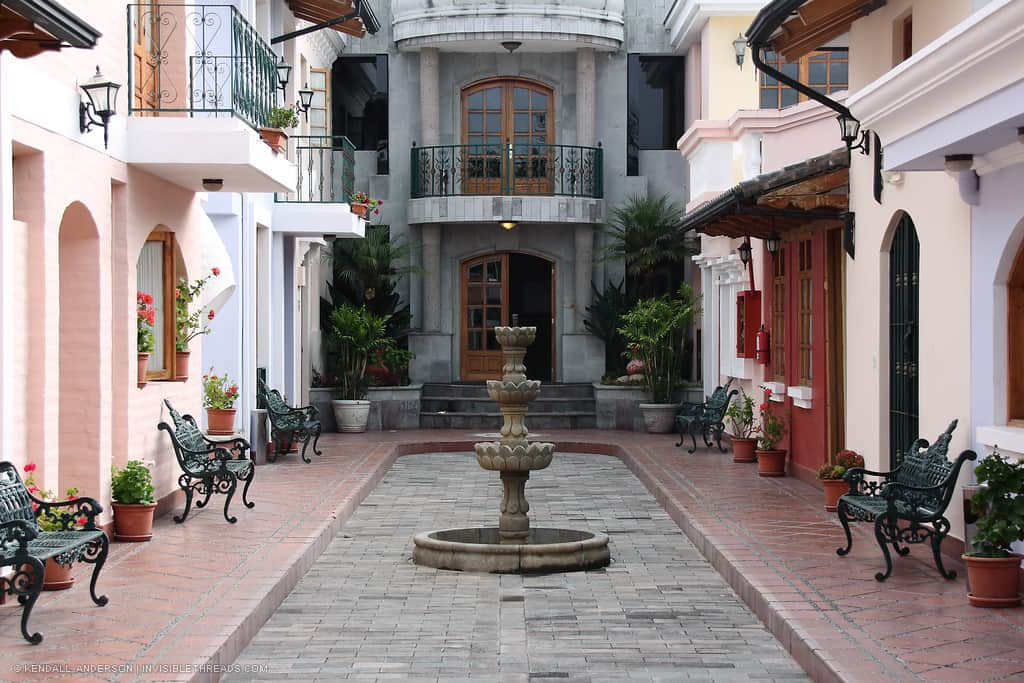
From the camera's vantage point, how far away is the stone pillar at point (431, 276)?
27797mm

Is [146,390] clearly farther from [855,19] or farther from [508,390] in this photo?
[855,19]

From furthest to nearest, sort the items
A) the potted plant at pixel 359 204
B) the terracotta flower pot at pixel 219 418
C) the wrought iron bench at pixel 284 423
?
the potted plant at pixel 359 204, the wrought iron bench at pixel 284 423, the terracotta flower pot at pixel 219 418

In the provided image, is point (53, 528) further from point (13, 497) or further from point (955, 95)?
point (955, 95)

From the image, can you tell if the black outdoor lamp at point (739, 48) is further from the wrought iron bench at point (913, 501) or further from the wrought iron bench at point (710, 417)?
the wrought iron bench at point (913, 501)

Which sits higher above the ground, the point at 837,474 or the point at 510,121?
the point at 510,121

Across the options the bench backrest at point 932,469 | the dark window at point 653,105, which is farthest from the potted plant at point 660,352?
the bench backrest at point 932,469

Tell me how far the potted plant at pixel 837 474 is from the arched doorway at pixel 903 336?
1.11ft

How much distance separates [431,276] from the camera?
2769cm

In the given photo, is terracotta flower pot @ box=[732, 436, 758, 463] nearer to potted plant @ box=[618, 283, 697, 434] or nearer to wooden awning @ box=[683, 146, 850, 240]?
wooden awning @ box=[683, 146, 850, 240]

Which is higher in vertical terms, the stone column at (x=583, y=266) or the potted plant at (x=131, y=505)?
the stone column at (x=583, y=266)

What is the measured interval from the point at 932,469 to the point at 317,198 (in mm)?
13719

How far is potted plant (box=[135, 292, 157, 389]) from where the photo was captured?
40.9ft

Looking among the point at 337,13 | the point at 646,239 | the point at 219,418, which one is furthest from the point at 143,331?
the point at 646,239

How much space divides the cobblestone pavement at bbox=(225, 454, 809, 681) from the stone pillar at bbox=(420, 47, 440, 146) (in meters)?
15.0
